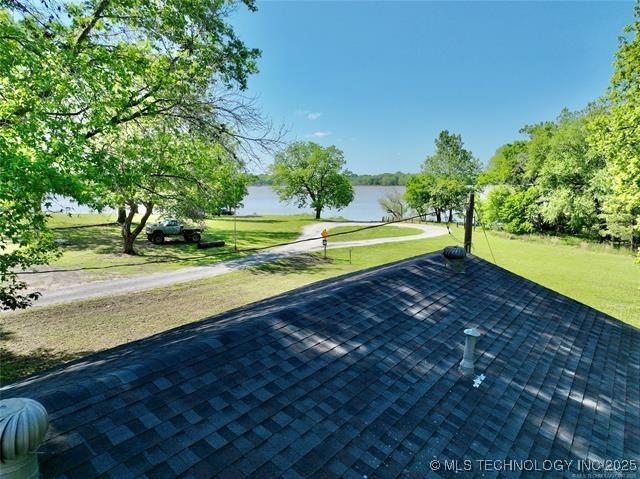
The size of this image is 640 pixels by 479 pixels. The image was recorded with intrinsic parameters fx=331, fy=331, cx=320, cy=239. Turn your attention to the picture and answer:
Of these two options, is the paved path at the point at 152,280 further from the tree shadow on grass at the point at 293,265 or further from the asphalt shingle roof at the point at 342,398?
the asphalt shingle roof at the point at 342,398

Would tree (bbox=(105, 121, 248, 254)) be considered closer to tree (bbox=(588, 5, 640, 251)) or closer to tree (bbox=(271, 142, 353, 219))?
tree (bbox=(588, 5, 640, 251))

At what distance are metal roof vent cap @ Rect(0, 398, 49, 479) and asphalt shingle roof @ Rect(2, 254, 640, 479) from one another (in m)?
0.25

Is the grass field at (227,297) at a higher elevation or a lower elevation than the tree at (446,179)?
lower

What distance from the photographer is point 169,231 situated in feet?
96.1

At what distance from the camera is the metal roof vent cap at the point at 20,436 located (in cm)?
205

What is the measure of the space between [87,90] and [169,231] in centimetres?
2234

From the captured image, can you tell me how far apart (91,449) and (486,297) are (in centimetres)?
754

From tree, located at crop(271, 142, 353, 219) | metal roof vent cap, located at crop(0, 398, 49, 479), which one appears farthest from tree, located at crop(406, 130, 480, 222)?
metal roof vent cap, located at crop(0, 398, 49, 479)

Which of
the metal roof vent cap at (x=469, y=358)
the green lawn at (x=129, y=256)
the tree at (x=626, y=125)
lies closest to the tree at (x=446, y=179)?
the green lawn at (x=129, y=256)

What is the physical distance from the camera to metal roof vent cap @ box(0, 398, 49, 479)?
205 cm

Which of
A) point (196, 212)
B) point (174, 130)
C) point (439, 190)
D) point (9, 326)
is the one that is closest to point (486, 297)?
point (174, 130)

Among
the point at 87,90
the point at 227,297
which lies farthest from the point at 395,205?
the point at 87,90

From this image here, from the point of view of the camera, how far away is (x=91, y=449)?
2.51 metres

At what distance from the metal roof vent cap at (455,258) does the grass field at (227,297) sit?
10378 millimetres
